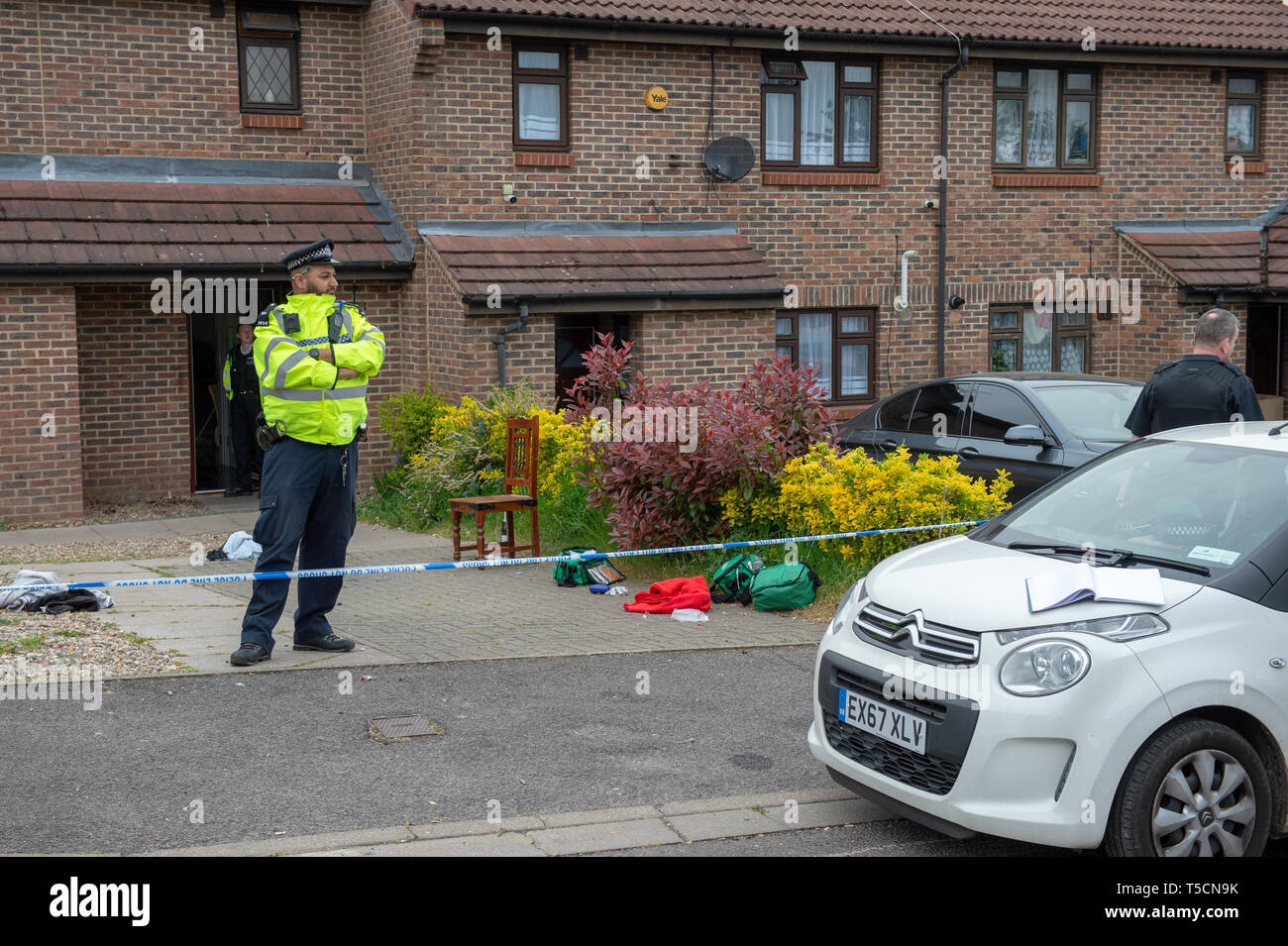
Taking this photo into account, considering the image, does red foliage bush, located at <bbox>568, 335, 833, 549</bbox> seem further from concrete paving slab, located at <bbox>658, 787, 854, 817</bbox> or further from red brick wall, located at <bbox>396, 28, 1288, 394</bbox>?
red brick wall, located at <bbox>396, 28, 1288, 394</bbox>

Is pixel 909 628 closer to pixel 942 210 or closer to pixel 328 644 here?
pixel 328 644

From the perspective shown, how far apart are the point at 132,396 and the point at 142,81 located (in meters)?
3.33

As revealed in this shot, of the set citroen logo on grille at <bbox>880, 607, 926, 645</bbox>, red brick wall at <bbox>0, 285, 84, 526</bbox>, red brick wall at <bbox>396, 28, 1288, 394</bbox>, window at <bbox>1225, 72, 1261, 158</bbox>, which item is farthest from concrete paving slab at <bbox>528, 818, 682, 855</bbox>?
window at <bbox>1225, 72, 1261, 158</bbox>

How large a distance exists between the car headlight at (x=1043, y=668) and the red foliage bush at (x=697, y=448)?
558 cm

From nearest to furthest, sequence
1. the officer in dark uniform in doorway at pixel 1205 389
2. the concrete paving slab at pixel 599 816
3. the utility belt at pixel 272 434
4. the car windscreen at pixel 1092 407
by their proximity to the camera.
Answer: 1. the concrete paving slab at pixel 599 816
2. the officer in dark uniform in doorway at pixel 1205 389
3. the utility belt at pixel 272 434
4. the car windscreen at pixel 1092 407

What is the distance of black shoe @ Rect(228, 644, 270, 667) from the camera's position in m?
8.01

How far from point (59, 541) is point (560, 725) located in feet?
25.4

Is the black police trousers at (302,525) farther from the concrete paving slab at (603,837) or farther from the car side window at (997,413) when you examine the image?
the car side window at (997,413)

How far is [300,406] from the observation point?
800 cm

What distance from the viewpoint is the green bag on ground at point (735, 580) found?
999 cm

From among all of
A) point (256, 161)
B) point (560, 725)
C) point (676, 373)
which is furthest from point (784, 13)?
point (560, 725)

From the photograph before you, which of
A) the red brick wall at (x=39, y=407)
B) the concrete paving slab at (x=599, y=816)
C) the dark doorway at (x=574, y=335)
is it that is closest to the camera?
the concrete paving slab at (x=599, y=816)

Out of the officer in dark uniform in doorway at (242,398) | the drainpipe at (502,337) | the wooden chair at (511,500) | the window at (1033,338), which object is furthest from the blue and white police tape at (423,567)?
the window at (1033,338)

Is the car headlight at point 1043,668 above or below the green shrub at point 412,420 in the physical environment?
below
